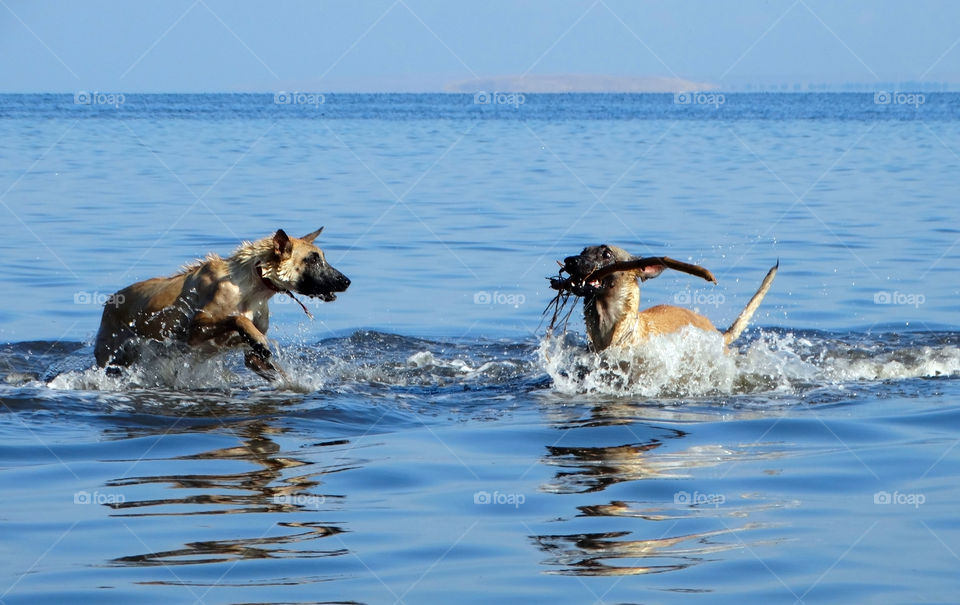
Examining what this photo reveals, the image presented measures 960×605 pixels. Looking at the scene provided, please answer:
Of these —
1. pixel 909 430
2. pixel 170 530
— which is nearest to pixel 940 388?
pixel 909 430

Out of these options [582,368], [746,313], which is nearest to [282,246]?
[582,368]

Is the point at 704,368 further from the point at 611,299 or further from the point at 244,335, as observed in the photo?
the point at 244,335

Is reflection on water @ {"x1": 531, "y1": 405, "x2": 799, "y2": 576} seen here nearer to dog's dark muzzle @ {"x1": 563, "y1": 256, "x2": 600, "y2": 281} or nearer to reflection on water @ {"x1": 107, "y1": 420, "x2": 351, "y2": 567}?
reflection on water @ {"x1": 107, "y1": 420, "x2": 351, "y2": 567}

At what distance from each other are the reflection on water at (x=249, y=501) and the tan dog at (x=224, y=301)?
205cm

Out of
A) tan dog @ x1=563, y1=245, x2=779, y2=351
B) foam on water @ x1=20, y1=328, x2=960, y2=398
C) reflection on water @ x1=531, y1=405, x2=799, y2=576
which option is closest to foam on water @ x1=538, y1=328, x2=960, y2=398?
foam on water @ x1=20, y1=328, x2=960, y2=398

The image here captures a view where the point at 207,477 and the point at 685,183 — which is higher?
the point at 685,183

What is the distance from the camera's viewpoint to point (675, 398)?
9852 millimetres

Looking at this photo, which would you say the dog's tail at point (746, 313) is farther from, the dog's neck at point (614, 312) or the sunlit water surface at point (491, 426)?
the dog's neck at point (614, 312)

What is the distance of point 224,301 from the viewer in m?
10.3

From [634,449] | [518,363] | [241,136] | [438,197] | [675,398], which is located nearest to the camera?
[634,449]

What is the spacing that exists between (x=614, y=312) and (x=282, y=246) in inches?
104

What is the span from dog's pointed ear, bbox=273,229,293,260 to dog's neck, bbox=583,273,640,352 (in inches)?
93.2

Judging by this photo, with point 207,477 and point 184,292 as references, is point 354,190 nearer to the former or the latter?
point 184,292

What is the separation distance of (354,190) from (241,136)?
921 inches
